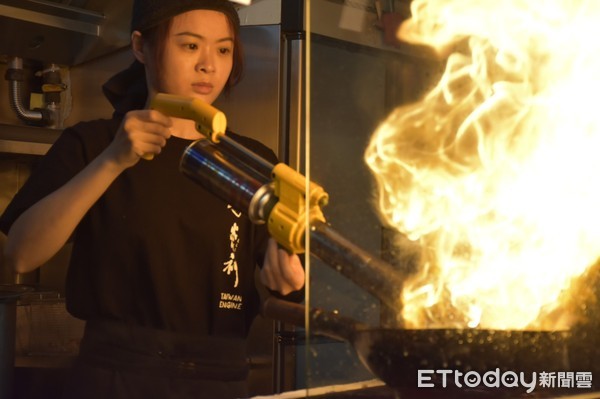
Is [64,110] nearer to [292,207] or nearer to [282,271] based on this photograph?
[282,271]

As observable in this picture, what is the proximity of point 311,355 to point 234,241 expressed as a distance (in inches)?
22.8

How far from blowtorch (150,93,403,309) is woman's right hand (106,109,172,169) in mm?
45

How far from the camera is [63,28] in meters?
2.14

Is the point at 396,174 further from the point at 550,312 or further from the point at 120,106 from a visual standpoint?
the point at 120,106

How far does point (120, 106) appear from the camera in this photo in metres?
1.33

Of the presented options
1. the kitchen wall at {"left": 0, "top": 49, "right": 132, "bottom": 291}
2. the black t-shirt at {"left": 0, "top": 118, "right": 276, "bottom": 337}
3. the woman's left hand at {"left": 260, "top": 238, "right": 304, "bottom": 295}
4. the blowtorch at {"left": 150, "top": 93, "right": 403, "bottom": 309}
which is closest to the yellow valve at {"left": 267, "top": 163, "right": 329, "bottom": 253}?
the blowtorch at {"left": 150, "top": 93, "right": 403, "bottom": 309}

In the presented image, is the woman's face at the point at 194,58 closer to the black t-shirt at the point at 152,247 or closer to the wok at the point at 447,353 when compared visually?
the black t-shirt at the point at 152,247

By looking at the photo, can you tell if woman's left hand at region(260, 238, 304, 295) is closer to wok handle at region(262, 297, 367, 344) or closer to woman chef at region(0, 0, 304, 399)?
woman chef at region(0, 0, 304, 399)

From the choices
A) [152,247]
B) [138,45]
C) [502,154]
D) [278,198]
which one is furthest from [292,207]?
[138,45]

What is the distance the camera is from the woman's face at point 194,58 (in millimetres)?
1209

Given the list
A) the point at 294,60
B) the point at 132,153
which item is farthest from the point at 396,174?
the point at 294,60

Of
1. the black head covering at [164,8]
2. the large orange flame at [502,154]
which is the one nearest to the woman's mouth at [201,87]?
the black head covering at [164,8]

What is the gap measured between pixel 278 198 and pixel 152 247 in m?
0.45

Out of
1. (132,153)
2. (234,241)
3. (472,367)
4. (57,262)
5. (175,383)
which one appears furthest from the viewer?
(57,262)
